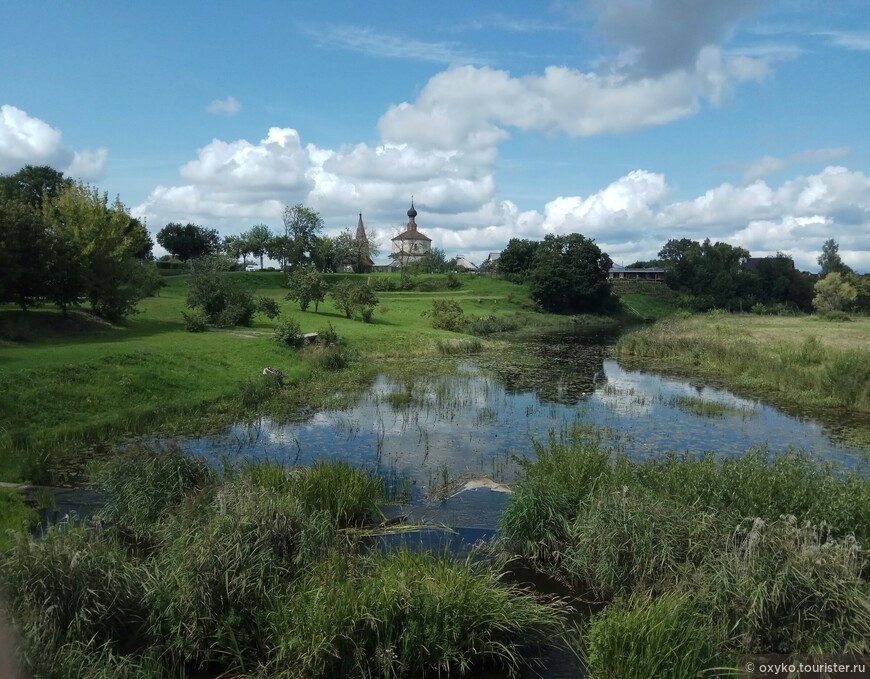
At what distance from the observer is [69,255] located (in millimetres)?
28172

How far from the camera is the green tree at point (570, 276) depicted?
242 ft

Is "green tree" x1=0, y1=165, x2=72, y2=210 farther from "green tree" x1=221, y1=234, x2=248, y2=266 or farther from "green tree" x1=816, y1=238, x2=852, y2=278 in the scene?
"green tree" x1=816, y1=238, x2=852, y2=278

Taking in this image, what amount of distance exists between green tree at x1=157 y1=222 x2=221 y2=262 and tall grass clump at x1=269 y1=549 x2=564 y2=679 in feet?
276

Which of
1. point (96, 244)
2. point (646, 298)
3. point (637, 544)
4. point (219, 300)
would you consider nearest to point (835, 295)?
point (646, 298)

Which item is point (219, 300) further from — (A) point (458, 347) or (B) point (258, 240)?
(B) point (258, 240)

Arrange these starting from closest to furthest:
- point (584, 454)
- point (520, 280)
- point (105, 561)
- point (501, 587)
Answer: point (105, 561) → point (501, 587) → point (584, 454) → point (520, 280)

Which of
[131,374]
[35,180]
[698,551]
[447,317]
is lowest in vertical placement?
[698,551]

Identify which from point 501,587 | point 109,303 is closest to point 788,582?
point 501,587

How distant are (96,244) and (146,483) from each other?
78.3ft

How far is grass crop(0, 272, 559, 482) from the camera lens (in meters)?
15.7

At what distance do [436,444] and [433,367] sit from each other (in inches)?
567

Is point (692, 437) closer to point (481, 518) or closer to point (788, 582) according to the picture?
point (481, 518)

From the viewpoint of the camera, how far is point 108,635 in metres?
6.89

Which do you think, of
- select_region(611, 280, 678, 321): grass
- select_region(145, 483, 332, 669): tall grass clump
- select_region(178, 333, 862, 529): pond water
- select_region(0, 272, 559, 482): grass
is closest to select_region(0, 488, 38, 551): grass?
select_region(0, 272, 559, 482): grass
